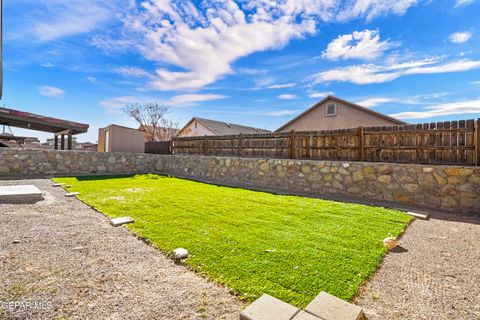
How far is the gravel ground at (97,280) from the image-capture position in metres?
1.79

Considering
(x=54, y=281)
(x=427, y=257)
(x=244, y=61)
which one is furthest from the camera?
(x=244, y=61)

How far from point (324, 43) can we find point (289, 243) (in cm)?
1015

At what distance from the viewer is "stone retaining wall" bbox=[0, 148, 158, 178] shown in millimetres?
10227

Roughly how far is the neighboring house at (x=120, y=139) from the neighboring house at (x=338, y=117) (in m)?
12.5

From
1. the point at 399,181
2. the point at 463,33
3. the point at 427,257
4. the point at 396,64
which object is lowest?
the point at 427,257

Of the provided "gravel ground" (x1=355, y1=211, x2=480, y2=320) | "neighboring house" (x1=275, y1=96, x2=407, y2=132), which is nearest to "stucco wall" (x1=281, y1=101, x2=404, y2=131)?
"neighboring house" (x1=275, y1=96, x2=407, y2=132)

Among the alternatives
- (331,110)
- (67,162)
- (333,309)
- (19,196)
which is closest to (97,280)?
(333,309)

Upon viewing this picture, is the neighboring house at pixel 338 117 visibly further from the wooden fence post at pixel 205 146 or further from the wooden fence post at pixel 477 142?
the wooden fence post at pixel 477 142

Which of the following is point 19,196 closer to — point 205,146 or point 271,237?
point 271,237

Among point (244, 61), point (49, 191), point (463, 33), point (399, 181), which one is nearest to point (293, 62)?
point (244, 61)

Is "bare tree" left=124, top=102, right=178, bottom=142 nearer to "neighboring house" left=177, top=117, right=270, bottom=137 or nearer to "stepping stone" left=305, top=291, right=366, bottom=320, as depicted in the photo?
"neighboring house" left=177, top=117, right=270, bottom=137

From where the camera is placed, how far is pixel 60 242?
10.4 ft

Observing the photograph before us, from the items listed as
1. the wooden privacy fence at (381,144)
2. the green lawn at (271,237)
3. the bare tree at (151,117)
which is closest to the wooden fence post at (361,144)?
the wooden privacy fence at (381,144)

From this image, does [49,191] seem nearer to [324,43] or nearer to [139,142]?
[139,142]
